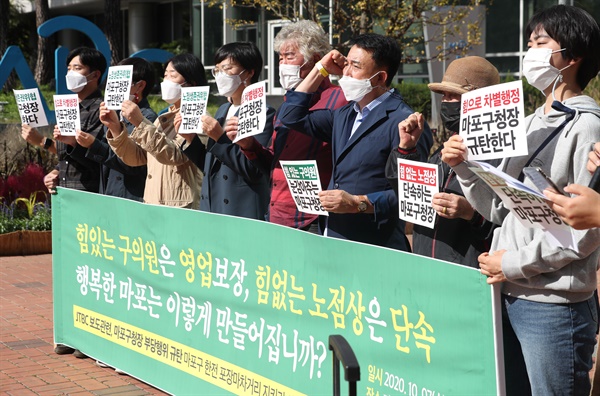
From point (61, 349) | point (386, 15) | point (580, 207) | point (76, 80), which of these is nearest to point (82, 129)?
point (76, 80)

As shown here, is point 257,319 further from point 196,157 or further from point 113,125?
point 113,125

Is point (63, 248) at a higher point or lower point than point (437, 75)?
lower

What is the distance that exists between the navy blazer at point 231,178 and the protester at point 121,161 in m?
0.86

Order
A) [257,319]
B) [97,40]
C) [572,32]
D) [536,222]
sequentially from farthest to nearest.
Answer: [97,40] < [257,319] < [572,32] < [536,222]

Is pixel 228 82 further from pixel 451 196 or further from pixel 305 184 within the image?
pixel 451 196

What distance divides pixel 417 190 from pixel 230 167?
1840 mm

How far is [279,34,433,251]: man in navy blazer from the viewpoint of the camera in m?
4.88

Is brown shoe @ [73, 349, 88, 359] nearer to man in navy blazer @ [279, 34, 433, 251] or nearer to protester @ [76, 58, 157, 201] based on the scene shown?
protester @ [76, 58, 157, 201]

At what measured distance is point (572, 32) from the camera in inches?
137

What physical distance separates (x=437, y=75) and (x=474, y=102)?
15.1 meters

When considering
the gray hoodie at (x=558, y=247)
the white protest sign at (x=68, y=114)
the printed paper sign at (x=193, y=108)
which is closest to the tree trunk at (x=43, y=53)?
the white protest sign at (x=68, y=114)

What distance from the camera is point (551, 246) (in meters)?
3.23

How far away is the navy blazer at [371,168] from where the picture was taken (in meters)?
4.90

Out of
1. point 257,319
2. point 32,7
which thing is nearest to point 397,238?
point 257,319
